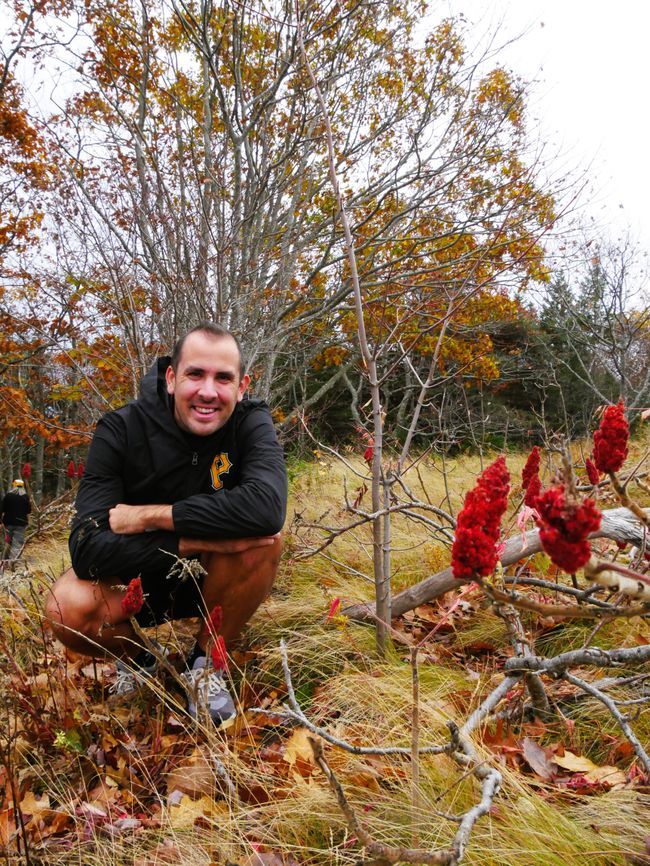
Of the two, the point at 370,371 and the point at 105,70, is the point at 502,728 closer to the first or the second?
the point at 370,371

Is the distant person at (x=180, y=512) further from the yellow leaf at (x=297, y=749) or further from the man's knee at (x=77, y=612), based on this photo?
the yellow leaf at (x=297, y=749)

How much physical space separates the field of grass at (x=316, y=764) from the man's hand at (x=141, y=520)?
17.7 inches

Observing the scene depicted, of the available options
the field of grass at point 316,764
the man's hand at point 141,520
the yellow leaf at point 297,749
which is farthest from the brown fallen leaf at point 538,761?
the man's hand at point 141,520

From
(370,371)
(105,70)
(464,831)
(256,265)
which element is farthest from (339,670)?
(105,70)

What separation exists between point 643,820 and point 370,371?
5.64 ft

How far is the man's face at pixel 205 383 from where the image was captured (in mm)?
2705

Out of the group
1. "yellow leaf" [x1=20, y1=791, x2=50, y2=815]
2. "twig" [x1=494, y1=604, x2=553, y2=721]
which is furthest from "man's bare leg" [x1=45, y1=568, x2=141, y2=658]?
"twig" [x1=494, y1=604, x2=553, y2=721]

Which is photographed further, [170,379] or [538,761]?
[170,379]

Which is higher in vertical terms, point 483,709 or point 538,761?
point 483,709

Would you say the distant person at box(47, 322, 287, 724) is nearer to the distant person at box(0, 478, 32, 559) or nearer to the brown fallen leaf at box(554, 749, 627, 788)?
the brown fallen leaf at box(554, 749, 627, 788)

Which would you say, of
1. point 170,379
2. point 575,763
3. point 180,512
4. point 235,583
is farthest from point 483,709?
point 170,379

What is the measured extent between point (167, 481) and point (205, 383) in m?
0.54

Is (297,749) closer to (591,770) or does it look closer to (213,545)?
(213,545)

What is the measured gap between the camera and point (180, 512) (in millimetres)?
2441
